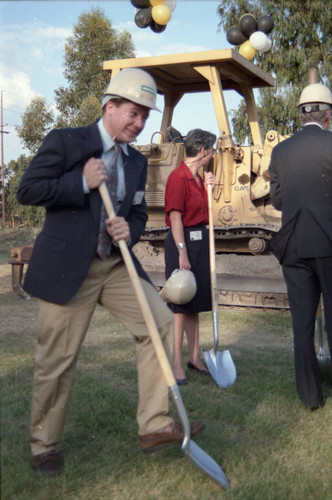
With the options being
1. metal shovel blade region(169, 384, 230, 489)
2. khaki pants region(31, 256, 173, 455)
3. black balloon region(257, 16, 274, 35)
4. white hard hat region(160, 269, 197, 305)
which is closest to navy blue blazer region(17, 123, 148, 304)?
khaki pants region(31, 256, 173, 455)

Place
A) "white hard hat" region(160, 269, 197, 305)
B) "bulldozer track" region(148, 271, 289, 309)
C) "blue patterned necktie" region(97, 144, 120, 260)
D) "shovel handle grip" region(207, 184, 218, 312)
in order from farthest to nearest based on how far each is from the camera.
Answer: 1. "bulldozer track" region(148, 271, 289, 309)
2. "shovel handle grip" region(207, 184, 218, 312)
3. "white hard hat" region(160, 269, 197, 305)
4. "blue patterned necktie" region(97, 144, 120, 260)

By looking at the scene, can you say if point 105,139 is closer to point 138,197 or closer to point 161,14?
point 138,197

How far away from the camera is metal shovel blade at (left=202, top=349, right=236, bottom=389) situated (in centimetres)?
517

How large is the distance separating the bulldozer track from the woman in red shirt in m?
3.38

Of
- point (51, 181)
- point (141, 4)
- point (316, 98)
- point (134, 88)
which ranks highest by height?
point (141, 4)

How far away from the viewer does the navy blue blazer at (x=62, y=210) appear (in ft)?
10.6

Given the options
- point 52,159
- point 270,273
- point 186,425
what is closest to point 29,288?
point 52,159

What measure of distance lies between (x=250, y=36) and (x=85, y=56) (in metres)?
24.5

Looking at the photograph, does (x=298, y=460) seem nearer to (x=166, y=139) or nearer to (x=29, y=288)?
(x=29, y=288)

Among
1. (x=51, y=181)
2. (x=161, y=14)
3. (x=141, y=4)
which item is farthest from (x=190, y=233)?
(x=141, y=4)

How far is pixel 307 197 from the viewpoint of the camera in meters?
4.49

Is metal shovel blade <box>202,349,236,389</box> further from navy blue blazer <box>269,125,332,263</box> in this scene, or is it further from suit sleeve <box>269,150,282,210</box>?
suit sleeve <box>269,150,282,210</box>

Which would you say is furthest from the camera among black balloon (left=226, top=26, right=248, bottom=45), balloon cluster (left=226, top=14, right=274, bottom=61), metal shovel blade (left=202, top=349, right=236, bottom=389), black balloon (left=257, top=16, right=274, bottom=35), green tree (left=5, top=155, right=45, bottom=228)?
green tree (left=5, top=155, right=45, bottom=228)

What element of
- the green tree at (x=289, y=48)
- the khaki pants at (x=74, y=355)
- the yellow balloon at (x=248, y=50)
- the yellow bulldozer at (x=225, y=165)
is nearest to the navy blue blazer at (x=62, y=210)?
the khaki pants at (x=74, y=355)
